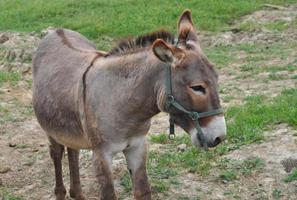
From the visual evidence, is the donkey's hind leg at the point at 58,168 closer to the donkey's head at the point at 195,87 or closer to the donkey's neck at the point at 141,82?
the donkey's neck at the point at 141,82

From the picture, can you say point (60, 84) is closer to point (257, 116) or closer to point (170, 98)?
point (170, 98)

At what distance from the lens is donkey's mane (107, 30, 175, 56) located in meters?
4.35

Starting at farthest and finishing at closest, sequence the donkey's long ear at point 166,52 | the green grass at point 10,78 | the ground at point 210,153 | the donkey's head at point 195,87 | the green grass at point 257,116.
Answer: the green grass at point 10,78
the green grass at point 257,116
the ground at point 210,153
the donkey's head at point 195,87
the donkey's long ear at point 166,52

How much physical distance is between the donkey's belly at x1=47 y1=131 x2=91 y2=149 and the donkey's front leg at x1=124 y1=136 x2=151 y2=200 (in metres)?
0.40

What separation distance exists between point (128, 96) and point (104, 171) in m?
0.65

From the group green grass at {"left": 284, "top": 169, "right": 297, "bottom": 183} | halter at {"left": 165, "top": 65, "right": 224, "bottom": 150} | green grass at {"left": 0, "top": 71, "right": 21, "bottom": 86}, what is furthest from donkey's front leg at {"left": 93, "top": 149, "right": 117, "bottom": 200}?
green grass at {"left": 0, "top": 71, "right": 21, "bottom": 86}

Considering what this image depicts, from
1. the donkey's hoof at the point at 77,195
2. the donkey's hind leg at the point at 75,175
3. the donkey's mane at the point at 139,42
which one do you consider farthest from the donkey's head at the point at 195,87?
the donkey's hoof at the point at 77,195

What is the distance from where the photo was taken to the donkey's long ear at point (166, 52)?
3.89 m

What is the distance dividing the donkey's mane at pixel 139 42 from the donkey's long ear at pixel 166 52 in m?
0.29

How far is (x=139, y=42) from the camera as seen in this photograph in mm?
4543

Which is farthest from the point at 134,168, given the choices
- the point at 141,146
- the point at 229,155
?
the point at 229,155

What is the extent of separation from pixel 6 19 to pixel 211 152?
407 inches

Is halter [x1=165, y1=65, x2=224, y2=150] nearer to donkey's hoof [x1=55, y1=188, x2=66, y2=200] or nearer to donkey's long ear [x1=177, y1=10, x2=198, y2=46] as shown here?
donkey's long ear [x1=177, y1=10, x2=198, y2=46]

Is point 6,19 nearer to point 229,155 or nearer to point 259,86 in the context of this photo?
point 259,86
